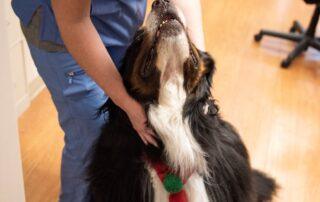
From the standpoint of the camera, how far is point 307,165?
2.00 metres

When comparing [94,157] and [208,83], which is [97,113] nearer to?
[94,157]

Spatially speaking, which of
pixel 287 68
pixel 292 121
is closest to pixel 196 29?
pixel 292 121

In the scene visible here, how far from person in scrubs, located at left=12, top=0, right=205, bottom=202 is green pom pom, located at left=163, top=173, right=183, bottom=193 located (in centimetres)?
13

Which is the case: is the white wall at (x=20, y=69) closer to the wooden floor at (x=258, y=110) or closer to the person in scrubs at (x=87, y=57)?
the wooden floor at (x=258, y=110)

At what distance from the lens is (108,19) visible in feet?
3.79

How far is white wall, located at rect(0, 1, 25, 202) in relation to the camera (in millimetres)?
1006

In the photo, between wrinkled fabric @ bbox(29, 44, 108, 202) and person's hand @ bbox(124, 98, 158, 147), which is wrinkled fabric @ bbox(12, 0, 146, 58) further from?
person's hand @ bbox(124, 98, 158, 147)

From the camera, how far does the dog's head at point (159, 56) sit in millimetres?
1039

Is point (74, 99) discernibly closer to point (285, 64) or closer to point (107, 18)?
point (107, 18)

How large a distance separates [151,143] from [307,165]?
119 centimetres

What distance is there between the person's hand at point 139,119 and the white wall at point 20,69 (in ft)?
3.71

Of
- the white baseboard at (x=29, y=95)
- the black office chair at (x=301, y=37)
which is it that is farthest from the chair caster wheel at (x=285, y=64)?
the white baseboard at (x=29, y=95)

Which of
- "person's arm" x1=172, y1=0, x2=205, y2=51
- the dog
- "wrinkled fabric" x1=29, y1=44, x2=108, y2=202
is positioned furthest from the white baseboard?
"person's arm" x1=172, y1=0, x2=205, y2=51

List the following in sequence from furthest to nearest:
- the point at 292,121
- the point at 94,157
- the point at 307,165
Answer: the point at 292,121 < the point at 307,165 < the point at 94,157
